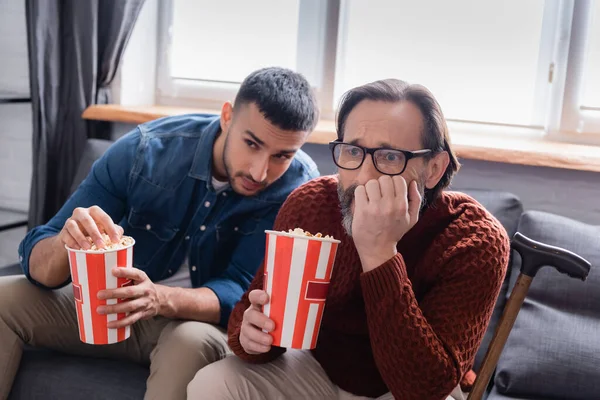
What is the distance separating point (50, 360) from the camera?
1803 mm

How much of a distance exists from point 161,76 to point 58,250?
1.43m

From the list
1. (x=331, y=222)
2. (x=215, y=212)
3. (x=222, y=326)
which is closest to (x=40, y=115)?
(x=215, y=212)

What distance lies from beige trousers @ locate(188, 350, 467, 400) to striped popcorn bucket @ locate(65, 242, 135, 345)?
216mm

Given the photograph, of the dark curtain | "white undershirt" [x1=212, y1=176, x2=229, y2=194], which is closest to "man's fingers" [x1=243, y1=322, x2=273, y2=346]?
"white undershirt" [x1=212, y1=176, x2=229, y2=194]

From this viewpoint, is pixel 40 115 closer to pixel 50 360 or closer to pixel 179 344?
pixel 50 360

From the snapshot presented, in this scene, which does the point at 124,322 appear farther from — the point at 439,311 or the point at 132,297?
the point at 439,311

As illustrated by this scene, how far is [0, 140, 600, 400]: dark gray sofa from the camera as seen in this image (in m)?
1.72

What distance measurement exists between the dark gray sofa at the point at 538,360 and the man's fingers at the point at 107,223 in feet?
1.38

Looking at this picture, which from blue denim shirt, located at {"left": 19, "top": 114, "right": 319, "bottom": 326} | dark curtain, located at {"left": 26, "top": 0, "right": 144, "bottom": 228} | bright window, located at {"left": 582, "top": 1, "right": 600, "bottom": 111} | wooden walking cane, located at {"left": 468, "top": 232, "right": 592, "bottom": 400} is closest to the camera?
wooden walking cane, located at {"left": 468, "top": 232, "right": 592, "bottom": 400}

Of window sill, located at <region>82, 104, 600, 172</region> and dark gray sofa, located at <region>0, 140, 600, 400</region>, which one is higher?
window sill, located at <region>82, 104, 600, 172</region>

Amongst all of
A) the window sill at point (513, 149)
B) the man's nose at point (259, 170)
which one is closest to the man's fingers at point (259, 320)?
the man's nose at point (259, 170)

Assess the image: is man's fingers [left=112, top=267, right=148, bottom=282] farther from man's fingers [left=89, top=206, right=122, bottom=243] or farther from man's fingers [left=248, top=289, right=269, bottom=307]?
man's fingers [left=248, top=289, right=269, bottom=307]

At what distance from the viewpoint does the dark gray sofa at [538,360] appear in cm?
172

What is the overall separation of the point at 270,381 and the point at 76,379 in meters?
0.55
